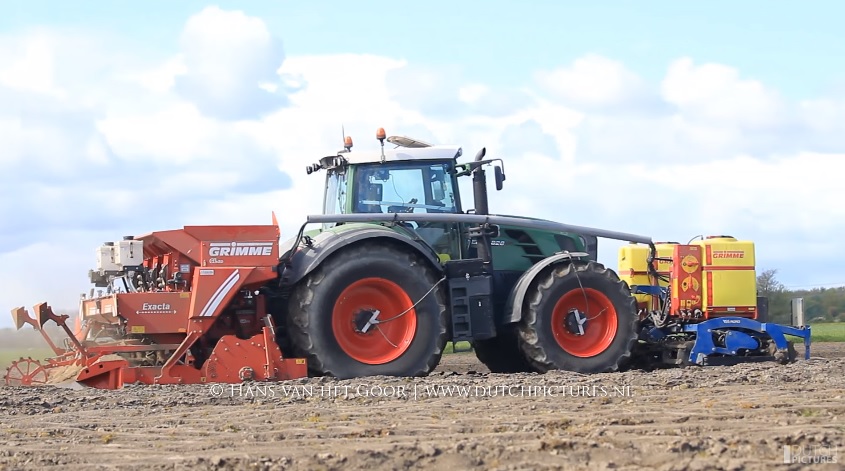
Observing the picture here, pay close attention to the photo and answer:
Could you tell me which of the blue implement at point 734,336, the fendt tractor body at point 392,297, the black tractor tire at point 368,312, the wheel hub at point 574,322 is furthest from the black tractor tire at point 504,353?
the blue implement at point 734,336

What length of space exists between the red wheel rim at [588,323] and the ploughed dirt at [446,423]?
1.12m

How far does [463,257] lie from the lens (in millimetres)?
11758

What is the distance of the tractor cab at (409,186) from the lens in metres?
11.6

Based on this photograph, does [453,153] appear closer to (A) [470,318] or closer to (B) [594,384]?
(A) [470,318]

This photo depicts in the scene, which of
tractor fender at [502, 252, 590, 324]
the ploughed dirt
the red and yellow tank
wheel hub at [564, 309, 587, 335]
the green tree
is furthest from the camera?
the green tree

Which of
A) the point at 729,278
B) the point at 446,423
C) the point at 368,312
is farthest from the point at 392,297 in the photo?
the point at 729,278

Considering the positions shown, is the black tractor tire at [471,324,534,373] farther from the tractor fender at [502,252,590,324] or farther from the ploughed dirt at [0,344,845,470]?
the ploughed dirt at [0,344,845,470]

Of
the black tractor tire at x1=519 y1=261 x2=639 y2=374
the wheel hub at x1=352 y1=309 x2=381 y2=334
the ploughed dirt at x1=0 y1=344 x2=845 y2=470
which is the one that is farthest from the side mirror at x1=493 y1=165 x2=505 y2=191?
the ploughed dirt at x1=0 y1=344 x2=845 y2=470

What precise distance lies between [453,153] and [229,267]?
2.88 m

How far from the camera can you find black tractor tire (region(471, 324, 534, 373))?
11.8m

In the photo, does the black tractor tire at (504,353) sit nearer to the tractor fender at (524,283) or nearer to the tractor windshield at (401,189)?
the tractor fender at (524,283)

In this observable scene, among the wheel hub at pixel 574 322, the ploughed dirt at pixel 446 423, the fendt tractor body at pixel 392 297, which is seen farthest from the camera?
the wheel hub at pixel 574 322

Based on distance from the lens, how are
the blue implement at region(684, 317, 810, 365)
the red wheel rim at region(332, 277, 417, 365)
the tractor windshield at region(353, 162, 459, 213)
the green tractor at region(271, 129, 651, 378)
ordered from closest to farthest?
the green tractor at region(271, 129, 651, 378) → the red wheel rim at region(332, 277, 417, 365) → the tractor windshield at region(353, 162, 459, 213) → the blue implement at region(684, 317, 810, 365)

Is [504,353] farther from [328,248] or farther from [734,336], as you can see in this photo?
[328,248]
